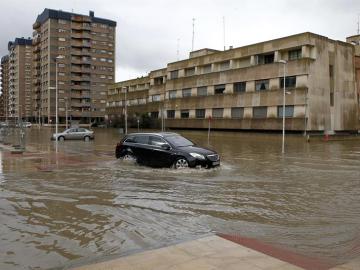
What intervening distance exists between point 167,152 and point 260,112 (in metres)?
41.1

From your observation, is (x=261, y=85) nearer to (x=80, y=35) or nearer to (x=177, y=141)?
(x=177, y=141)

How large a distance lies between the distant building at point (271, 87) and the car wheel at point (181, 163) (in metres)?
36.2

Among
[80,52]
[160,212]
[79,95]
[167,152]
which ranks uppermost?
[80,52]

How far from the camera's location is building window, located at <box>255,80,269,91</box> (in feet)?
180

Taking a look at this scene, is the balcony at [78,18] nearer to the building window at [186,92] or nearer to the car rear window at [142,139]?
the building window at [186,92]

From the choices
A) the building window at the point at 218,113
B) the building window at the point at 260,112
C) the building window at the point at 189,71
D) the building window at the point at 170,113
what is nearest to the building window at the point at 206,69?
the building window at the point at 189,71

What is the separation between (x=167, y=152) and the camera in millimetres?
16547

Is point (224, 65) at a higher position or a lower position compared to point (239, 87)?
higher

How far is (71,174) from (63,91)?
109270mm

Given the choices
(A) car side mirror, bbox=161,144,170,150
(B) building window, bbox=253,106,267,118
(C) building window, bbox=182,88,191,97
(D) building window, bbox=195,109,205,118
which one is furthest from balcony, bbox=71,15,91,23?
(A) car side mirror, bbox=161,144,170,150

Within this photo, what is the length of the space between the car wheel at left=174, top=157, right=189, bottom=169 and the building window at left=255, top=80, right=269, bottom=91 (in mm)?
40742

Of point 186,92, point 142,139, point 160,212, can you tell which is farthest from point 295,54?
point 160,212

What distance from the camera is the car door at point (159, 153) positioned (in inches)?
651

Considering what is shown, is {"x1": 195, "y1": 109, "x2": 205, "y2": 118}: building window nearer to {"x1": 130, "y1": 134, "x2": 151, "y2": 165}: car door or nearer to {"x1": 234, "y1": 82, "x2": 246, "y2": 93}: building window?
{"x1": 234, "y1": 82, "x2": 246, "y2": 93}: building window
